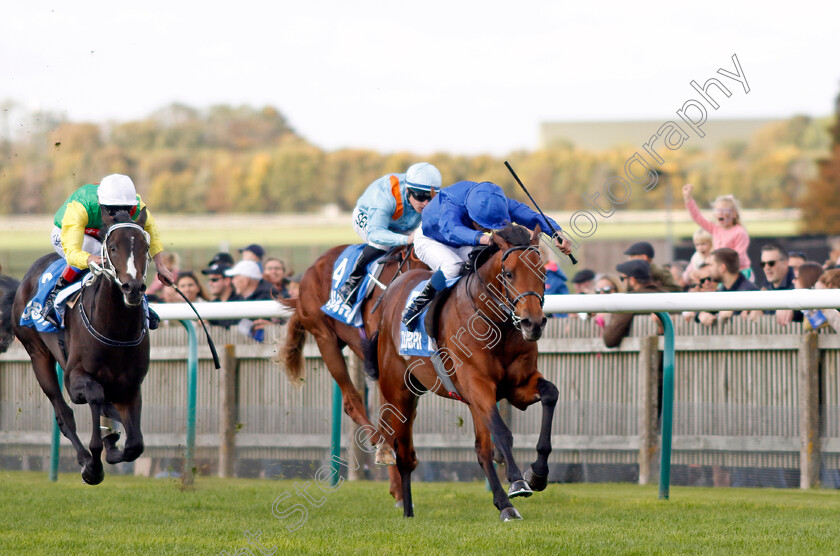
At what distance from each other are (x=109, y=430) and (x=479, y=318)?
2.43 metres

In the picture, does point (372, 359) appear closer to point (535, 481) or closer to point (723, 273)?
point (535, 481)

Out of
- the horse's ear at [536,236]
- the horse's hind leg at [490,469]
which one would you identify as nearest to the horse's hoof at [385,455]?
the horse's hind leg at [490,469]

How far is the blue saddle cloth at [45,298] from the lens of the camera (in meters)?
6.95

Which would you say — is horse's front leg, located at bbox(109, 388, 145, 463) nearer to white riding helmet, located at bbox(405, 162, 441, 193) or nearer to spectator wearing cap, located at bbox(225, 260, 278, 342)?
white riding helmet, located at bbox(405, 162, 441, 193)

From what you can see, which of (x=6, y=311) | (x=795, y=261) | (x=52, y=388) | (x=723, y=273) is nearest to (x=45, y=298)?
(x=52, y=388)

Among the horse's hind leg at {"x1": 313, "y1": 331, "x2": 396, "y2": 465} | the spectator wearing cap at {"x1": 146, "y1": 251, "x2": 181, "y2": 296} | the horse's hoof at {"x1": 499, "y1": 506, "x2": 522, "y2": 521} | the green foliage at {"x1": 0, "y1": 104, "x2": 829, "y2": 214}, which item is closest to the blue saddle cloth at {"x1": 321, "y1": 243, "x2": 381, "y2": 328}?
the horse's hind leg at {"x1": 313, "y1": 331, "x2": 396, "y2": 465}

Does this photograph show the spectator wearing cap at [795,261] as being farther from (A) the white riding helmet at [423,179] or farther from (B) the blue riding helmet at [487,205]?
(B) the blue riding helmet at [487,205]

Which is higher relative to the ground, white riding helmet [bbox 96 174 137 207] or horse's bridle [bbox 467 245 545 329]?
white riding helmet [bbox 96 174 137 207]

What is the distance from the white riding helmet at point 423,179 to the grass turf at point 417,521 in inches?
79.8

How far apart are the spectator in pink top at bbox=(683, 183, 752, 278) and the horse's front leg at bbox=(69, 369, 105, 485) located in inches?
203

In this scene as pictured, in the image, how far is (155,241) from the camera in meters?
6.96

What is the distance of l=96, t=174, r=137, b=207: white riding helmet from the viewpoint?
6.59 meters

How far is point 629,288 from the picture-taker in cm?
855

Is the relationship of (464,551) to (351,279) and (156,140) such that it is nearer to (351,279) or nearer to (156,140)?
(351,279)
